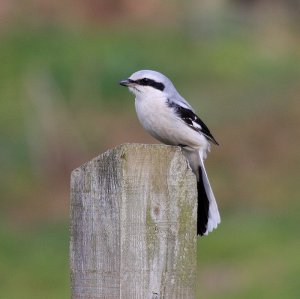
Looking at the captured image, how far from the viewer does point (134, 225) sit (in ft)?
10.3

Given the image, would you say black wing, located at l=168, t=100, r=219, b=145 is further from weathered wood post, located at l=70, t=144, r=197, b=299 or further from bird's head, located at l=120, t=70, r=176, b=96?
weathered wood post, located at l=70, t=144, r=197, b=299

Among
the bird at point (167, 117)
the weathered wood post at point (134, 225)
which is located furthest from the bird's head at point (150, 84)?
the weathered wood post at point (134, 225)

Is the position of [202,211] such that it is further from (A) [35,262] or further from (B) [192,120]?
(A) [35,262]

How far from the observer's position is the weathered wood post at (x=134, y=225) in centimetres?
314

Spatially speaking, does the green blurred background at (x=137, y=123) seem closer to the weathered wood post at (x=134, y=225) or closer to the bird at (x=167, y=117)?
the bird at (x=167, y=117)

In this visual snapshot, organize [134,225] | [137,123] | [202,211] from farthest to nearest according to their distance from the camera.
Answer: [137,123]
[202,211]
[134,225]

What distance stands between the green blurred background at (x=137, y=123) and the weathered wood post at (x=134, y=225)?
23.6 feet

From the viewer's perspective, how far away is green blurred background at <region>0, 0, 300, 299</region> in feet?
39.6

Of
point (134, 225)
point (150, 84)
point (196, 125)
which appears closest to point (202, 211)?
point (134, 225)

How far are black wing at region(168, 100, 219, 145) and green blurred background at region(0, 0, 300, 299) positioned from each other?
15.3ft

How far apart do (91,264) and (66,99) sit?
1487cm

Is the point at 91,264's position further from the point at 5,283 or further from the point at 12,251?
the point at 12,251

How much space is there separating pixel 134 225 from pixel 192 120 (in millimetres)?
2723

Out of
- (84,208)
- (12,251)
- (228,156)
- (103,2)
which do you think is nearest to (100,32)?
(103,2)
